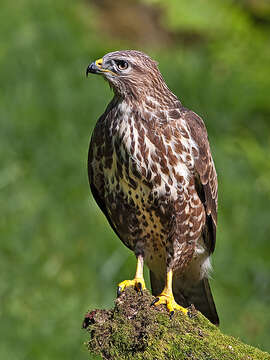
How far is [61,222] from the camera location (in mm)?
7207

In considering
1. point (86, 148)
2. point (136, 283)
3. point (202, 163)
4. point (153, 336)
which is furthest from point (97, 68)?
point (86, 148)

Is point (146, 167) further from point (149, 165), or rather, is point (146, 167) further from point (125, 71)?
point (125, 71)

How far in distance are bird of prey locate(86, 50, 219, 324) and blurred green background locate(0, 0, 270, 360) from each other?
5.54 feet

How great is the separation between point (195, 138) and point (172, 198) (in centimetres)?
38

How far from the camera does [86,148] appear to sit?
7.90m

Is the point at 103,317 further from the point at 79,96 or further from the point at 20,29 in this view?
the point at 20,29

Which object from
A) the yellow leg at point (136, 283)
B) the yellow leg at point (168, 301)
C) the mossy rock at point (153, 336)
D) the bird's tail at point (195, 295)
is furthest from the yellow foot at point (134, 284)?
the bird's tail at point (195, 295)

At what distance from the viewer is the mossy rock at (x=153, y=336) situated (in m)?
3.90

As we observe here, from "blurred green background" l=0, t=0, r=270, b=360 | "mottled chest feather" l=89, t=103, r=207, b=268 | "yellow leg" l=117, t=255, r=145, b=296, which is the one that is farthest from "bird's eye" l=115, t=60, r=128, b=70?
"blurred green background" l=0, t=0, r=270, b=360

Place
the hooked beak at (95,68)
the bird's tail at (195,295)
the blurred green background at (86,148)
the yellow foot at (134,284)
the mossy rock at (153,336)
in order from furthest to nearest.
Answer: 1. the blurred green background at (86,148)
2. the bird's tail at (195,295)
3. the hooked beak at (95,68)
4. the yellow foot at (134,284)
5. the mossy rock at (153,336)

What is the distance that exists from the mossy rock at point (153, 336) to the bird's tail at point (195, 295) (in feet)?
3.51

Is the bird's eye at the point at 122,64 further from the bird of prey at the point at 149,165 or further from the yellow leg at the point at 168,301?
the yellow leg at the point at 168,301

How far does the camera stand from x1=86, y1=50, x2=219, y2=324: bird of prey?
187 inches

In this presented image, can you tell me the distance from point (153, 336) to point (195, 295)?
158cm
